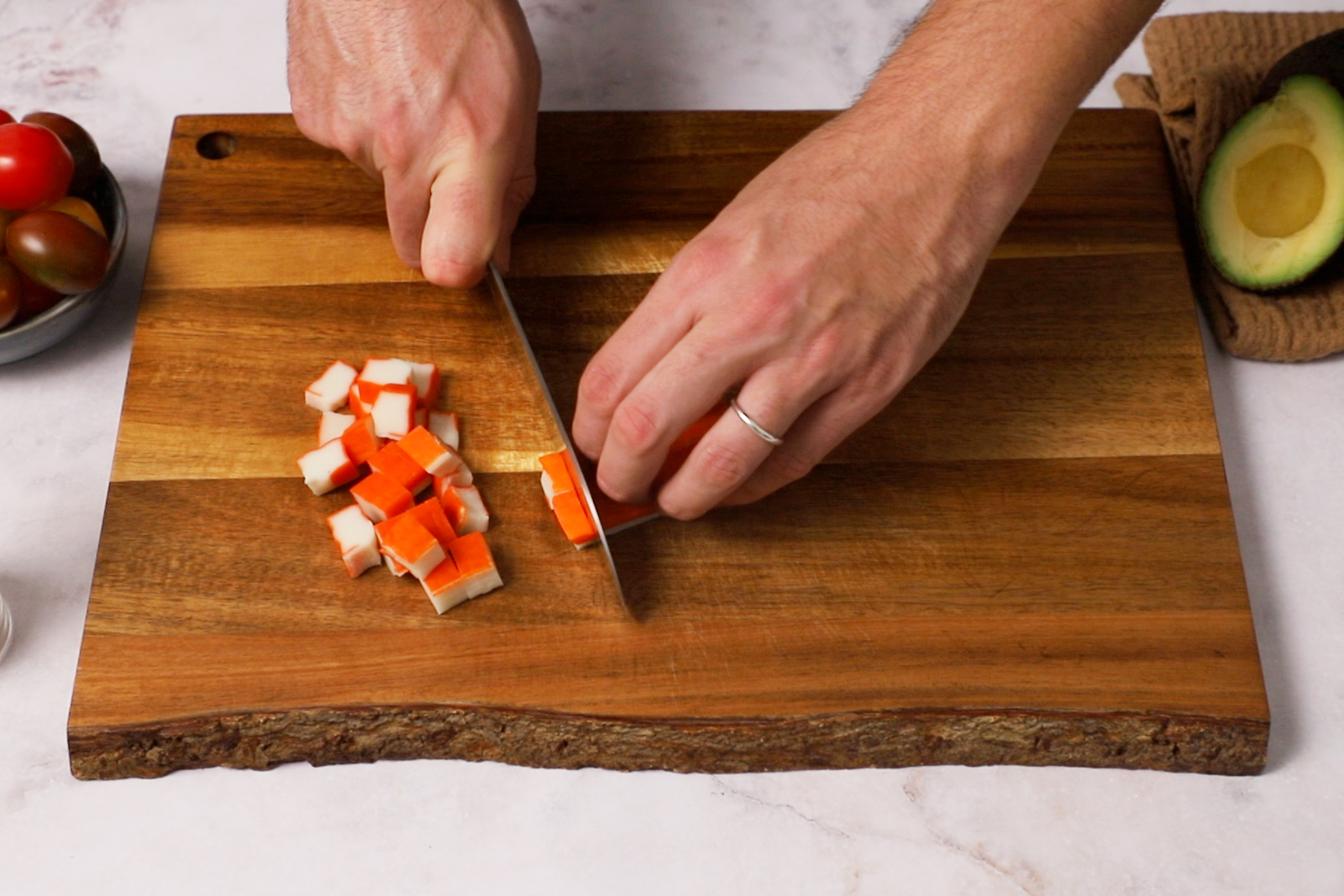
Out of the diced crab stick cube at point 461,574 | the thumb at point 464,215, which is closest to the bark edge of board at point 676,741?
the diced crab stick cube at point 461,574

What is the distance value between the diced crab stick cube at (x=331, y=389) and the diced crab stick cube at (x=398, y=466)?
14 cm

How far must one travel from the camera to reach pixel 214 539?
1.64 metres

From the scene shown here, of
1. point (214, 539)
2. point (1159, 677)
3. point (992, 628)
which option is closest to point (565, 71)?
point (214, 539)

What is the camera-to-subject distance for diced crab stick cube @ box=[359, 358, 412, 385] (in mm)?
1703

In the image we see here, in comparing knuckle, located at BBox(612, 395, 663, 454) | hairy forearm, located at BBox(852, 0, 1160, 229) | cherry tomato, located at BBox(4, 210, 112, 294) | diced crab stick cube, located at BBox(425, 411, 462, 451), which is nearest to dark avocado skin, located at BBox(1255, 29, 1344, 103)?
hairy forearm, located at BBox(852, 0, 1160, 229)

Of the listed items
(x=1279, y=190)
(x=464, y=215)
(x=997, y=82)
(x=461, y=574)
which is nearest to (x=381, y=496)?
(x=461, y=574)

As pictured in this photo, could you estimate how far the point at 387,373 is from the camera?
1708 mm

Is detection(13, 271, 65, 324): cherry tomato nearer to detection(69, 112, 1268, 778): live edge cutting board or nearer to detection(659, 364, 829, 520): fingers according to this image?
detection(69, 112, 1268, 778): live edge cutting board

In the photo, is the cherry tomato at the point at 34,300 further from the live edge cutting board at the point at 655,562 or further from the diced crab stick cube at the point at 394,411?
the diced crab stick cube at the point at 394,411

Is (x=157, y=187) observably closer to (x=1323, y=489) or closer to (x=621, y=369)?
(x=621, y=369)

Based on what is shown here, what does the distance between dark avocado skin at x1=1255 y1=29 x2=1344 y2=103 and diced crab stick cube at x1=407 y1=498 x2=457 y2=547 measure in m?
1.35

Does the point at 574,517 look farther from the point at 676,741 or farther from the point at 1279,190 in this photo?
the point at 1279,190

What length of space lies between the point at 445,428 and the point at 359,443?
0.12 m

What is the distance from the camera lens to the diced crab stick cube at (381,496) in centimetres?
160
